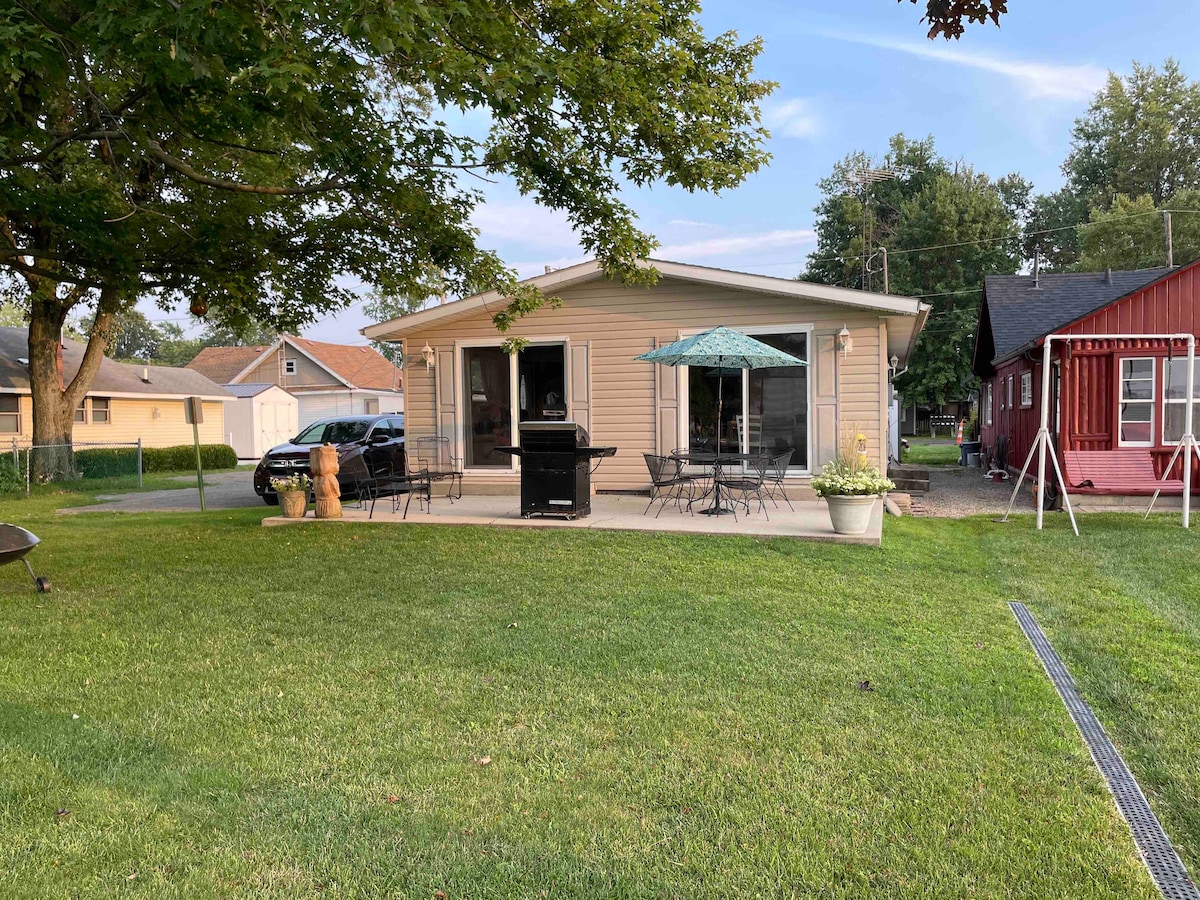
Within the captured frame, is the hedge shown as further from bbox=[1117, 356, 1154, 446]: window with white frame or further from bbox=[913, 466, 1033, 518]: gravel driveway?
bbox=[1117, 356, 1154, 446]: window with white frame

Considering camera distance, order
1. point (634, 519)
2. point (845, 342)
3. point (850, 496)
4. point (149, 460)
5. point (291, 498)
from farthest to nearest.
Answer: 1. point (149, 460)
2. point (845, 342)
3. point (291, 498)
4. point (634, 519)
5. point (850, 496)

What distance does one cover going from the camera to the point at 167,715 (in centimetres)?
337

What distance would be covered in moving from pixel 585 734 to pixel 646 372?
837 cm

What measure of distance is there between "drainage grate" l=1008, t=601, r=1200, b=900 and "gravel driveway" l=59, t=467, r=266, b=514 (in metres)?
11.3

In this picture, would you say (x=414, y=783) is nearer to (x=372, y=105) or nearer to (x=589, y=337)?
(x=372, y=105)

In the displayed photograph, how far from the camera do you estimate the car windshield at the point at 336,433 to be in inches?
516

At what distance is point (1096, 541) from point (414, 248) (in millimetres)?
8291

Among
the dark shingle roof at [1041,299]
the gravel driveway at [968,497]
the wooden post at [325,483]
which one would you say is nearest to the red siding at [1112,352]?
the gravel driveway at [968,497]

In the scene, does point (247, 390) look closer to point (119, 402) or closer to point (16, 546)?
point (119, 402)

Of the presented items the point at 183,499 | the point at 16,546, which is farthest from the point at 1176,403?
the point at 183,499

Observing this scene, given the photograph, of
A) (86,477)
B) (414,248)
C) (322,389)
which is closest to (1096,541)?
(414,248)

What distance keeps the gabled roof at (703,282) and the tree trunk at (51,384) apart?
29.2 ft

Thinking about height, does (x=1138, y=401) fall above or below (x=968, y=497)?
above

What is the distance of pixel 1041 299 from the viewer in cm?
1688
